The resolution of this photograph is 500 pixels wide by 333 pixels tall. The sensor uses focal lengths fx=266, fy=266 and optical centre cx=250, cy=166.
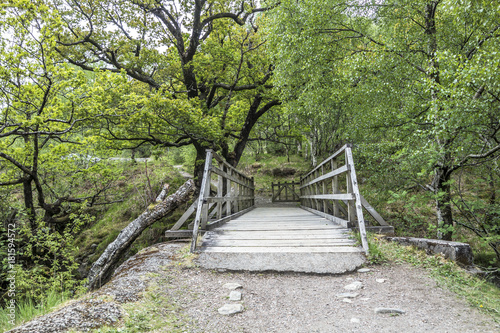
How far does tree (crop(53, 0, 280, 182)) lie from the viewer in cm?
984

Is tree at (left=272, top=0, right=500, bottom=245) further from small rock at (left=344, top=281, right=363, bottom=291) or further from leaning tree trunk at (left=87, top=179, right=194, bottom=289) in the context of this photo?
leaning tree trunk at (left=87, top=179, right=194, bottom=289)

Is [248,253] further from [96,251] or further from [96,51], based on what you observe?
[96,51]

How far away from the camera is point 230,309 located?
257 centimetres

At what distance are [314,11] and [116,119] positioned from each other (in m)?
7.13

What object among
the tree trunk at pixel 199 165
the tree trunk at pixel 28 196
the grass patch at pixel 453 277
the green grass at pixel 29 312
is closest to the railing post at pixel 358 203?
the grass patch at pixel 453 277

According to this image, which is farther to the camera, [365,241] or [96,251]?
[96,251]

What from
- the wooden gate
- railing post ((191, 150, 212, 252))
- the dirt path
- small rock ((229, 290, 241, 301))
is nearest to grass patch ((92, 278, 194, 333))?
the dirt path

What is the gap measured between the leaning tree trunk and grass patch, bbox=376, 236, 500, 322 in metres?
4.69

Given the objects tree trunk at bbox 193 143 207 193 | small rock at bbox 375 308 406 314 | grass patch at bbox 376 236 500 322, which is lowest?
small rock at bbox 375 308 406 314

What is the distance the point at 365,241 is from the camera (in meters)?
3.83

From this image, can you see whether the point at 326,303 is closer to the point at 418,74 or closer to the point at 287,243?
the point at 287,243

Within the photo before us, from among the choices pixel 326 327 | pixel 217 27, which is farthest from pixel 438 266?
pixel 217 27

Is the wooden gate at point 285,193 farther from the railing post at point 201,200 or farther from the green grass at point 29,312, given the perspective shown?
the green grass at point 29,312

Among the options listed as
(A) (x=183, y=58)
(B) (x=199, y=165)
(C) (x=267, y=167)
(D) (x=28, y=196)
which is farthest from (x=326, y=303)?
(C) (x=267, y=167)
